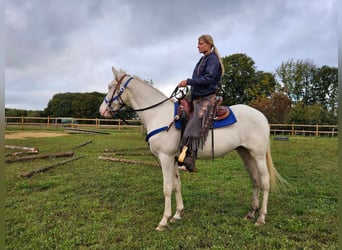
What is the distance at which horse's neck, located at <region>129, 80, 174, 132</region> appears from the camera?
13.7 feet

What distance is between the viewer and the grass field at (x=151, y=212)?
341 centimetres

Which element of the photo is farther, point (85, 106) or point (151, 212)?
point (85, 106)

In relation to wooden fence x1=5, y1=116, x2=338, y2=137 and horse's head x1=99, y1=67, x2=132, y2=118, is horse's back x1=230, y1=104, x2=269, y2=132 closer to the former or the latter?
horse's head x1=99, y1=67, x2=132, y2=118

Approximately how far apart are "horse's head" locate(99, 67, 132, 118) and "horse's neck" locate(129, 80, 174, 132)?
0.51 ft

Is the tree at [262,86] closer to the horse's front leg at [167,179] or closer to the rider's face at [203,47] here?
the rider's face at [203,47]

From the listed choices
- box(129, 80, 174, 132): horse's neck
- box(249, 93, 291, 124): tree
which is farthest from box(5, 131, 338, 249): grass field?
box(249, 93, 291, 124): tree

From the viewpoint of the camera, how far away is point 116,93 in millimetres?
4242

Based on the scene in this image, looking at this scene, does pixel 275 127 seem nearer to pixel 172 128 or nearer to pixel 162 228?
pixel 172 128

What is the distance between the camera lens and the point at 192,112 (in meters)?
4.02

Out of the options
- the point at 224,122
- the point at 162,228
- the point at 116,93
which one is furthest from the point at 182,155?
the point at 116,93

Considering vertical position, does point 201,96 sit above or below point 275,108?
below

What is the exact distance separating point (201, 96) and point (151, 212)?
2183 mm

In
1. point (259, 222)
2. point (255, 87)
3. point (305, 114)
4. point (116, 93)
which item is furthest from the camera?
point (255, 87)

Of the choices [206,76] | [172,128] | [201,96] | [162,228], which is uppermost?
[206,76]
